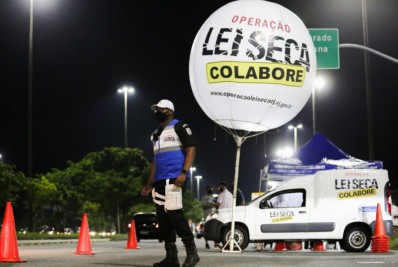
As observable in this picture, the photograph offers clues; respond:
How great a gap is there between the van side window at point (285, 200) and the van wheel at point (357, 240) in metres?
1.29

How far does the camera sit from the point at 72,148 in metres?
84.2

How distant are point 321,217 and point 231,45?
6.26 m

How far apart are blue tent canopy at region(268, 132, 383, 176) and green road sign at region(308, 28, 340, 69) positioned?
229 centimetres

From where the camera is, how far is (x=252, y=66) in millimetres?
14148

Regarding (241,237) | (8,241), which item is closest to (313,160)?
(241,237)

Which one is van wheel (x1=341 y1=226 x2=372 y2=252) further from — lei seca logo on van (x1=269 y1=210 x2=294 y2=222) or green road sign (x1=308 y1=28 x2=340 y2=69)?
green road sign (x1=308 y1=28 x2=340 y2=69)

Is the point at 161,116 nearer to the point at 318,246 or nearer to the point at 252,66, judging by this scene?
the point at 252,66

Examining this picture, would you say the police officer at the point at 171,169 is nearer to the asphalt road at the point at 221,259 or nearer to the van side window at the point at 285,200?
the asphalt road at the point at 221,259

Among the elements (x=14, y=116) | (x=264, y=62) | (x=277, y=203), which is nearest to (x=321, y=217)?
(x=277, y=203)

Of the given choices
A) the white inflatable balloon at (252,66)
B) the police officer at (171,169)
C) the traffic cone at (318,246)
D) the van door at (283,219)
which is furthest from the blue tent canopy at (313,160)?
the police officer at (171,169)

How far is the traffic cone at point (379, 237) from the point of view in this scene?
1772 centimetres

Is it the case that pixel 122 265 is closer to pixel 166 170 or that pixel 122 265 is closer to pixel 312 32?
pixel 166 170

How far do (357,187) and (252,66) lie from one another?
240 inches

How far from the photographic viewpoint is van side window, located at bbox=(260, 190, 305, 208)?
758 inches
